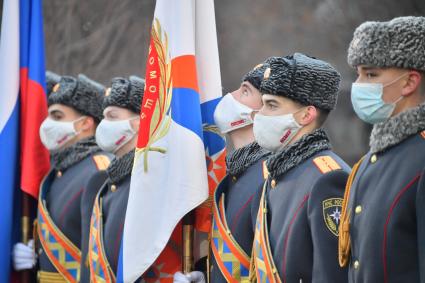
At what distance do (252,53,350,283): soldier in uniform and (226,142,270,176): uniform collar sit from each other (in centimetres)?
36

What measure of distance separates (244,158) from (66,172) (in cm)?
232

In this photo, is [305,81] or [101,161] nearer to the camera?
[305,81]

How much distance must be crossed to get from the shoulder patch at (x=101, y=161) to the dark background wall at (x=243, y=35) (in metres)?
2.51

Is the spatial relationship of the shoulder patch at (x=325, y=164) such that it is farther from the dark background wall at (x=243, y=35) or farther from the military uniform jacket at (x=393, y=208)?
the dark background wall at (x=243, y=35)

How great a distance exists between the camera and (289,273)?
5.33 m

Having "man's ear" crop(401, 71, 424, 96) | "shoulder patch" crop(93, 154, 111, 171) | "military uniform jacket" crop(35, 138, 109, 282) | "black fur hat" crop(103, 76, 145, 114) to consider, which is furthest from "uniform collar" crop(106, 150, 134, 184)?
"man's ear" crop(401, 71, 424, 96)

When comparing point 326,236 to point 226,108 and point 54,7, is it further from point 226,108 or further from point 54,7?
point 54,7

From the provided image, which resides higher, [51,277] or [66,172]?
[66,172]

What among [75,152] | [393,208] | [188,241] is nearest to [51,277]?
[75,152]

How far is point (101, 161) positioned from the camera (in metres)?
7.94

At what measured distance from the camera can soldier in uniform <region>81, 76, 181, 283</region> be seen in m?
6.59

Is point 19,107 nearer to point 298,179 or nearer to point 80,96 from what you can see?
point 80,96

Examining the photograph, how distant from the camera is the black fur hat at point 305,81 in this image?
567 cm

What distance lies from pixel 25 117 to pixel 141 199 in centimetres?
224
